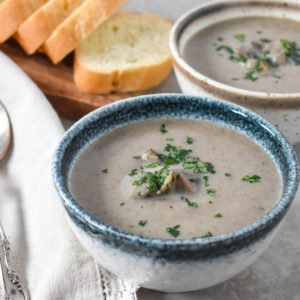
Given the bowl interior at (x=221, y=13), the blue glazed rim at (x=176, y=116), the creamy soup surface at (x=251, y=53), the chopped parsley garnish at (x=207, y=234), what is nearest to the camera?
the blue glazed rim at (x=176, y=116)

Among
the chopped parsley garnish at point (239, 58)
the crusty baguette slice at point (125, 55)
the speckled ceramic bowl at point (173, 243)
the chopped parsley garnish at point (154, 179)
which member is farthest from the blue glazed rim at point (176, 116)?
the crusty baguette slice at point (125, 55)

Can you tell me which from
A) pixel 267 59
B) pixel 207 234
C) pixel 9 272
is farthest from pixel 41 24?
pixel 207 234

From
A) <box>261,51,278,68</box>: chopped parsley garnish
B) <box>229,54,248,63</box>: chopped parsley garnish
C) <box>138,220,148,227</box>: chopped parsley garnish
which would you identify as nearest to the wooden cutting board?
<box>229,54,248,63</box>: chopped parsley garnish

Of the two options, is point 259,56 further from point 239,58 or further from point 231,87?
point 231,87

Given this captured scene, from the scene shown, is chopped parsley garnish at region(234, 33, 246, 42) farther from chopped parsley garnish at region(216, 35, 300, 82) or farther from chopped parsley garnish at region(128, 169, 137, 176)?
chopped parsley garnish at region(128, 169, 137, 176)

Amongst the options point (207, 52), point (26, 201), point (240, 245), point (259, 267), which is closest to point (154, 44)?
point (207, 52)

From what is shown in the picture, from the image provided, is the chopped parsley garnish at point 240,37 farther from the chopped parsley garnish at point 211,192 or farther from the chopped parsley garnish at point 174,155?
the chopped parsley garnish at point 211,192

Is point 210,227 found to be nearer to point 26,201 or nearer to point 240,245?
point 240,245
